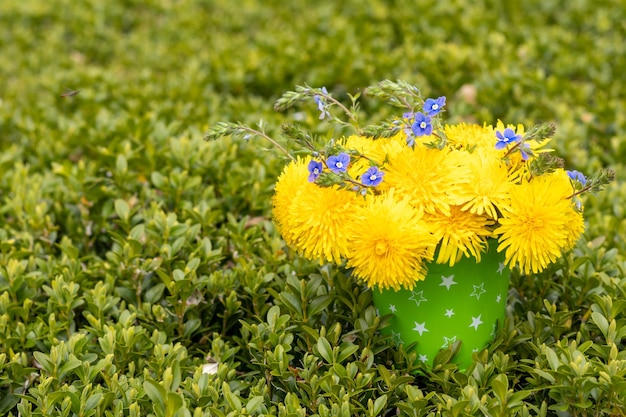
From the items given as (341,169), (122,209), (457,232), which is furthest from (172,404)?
(122,209)

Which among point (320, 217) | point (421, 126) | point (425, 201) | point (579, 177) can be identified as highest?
point (579, 177)

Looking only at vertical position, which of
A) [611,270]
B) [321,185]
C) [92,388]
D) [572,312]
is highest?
[611,270]

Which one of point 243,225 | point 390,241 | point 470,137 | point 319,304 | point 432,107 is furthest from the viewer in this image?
point 243,225

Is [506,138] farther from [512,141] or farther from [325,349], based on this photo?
[325,349]

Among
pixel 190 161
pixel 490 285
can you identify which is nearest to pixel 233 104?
pixel 190 161

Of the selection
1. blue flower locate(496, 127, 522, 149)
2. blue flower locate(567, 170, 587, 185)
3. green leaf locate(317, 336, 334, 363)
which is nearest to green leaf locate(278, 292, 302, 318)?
green leaf locate(317, 336, 334, 363)

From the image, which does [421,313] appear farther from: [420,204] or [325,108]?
[325,108]
